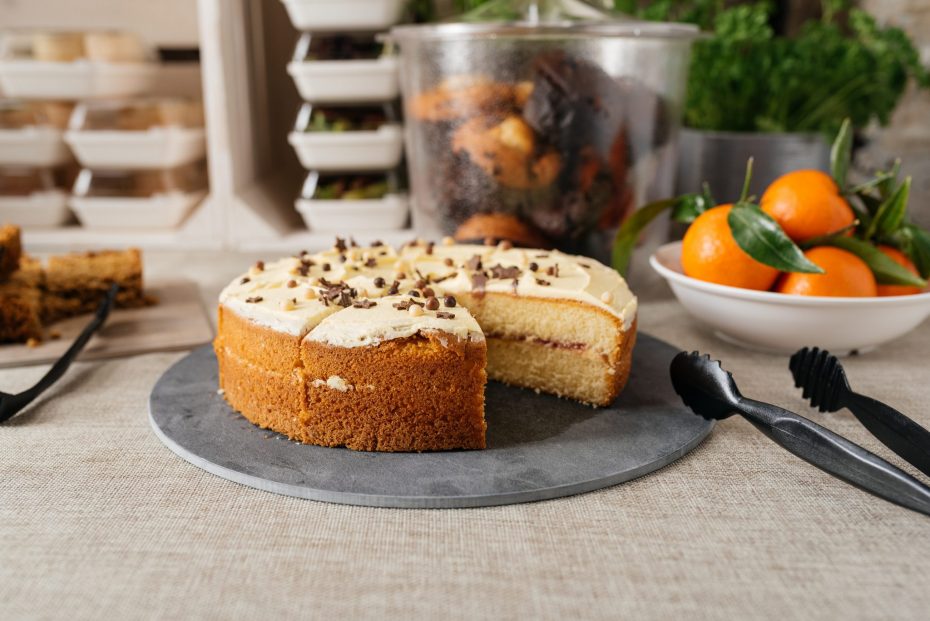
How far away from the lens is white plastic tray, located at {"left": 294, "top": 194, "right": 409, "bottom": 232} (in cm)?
220

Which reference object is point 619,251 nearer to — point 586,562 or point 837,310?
point 837,310

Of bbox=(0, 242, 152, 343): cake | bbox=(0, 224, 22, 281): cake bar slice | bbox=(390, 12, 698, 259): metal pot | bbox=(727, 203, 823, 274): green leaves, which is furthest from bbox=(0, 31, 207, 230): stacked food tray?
bbox=(727, 203, 823, 274): green leaves

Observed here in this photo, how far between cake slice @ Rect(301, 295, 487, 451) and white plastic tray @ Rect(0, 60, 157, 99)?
59.0 inches

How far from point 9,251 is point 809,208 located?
1448 millimetres

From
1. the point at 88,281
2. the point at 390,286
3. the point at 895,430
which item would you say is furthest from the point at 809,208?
the point at 88,281

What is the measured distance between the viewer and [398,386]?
1087mm

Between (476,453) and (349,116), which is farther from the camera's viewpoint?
(349,116)

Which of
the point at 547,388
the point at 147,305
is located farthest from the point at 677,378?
the point at 147,305

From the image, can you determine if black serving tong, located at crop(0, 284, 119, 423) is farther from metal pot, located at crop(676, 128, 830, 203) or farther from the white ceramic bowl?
metal pot, located at crop(676, 128, 830, 203)

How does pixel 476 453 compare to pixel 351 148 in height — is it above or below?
below

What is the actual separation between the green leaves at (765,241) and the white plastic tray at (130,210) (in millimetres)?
1573

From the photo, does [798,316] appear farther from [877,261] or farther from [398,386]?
[398,386]

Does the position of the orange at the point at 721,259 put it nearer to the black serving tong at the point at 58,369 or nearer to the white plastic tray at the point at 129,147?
the black serving tong at the point at 58,369

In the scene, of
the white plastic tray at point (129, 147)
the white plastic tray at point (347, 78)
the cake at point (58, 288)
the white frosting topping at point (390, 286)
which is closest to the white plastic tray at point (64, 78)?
the white plastic tray at point (129, 147)
